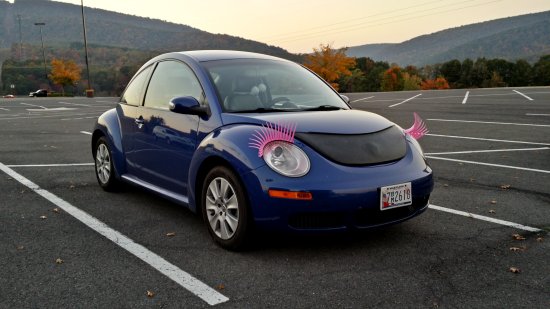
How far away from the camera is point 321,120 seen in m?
3.87

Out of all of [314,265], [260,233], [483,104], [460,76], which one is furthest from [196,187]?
[460,76]

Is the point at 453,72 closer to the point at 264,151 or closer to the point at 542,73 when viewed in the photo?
the point at 542,73

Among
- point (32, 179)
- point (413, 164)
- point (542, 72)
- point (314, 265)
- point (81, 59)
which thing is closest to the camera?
point (314, 265)

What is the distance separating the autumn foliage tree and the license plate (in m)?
58.7

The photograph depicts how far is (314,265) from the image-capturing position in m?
3.48

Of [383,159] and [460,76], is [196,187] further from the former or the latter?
[460,76]

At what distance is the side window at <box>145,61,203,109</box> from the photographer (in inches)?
175

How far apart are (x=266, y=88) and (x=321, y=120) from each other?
0.82 metres

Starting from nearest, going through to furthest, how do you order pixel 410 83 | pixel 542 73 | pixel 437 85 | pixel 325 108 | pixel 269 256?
pixel 269 256, pixel 325 108, pixel 542 73, pixel 410 83, pixel 437 85

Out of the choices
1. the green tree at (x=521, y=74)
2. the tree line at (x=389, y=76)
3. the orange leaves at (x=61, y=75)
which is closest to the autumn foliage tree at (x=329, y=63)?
the tree line at (x=389, y=76)

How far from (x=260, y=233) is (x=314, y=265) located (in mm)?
450

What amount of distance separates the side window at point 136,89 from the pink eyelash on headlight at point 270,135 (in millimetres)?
2000

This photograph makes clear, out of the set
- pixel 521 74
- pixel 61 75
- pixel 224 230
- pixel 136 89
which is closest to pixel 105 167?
pixel 136 89

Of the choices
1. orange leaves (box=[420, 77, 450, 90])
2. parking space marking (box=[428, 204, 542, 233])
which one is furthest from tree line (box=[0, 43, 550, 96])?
parking space marking (box=[428, 204, 542, 233])
